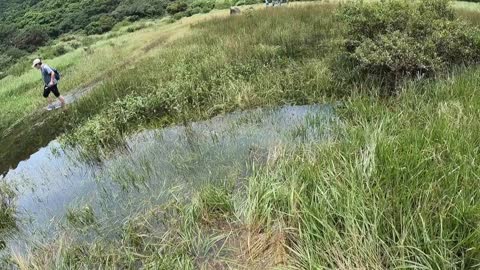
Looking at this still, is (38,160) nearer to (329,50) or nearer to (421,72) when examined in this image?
(329,50)

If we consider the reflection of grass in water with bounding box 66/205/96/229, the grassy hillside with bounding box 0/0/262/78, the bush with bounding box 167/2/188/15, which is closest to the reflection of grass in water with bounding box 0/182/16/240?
the reflection of grass in water with bounding box 66/205/96/229

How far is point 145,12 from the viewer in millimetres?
61188

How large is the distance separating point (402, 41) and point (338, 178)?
699 cm

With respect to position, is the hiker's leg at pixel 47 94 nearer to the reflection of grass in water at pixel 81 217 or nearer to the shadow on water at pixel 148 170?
the shadow on water at pixel 148 170

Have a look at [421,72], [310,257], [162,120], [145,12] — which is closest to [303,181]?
[310,257]

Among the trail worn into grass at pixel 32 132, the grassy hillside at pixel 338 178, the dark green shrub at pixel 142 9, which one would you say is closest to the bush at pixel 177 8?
the dark green shrub at pixel 142 9

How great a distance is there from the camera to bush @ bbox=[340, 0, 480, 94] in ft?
35.6

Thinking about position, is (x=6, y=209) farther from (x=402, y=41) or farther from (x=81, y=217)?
(x=402, y=41)

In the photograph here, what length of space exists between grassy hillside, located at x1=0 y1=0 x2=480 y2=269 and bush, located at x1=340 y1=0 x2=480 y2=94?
0.04 metres

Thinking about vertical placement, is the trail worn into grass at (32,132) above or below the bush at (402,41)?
below

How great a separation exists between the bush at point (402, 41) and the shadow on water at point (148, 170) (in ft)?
7.32

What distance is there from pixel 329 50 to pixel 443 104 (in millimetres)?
6559

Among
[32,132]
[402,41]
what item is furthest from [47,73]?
[402,41]

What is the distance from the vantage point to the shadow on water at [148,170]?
676 centimetres
